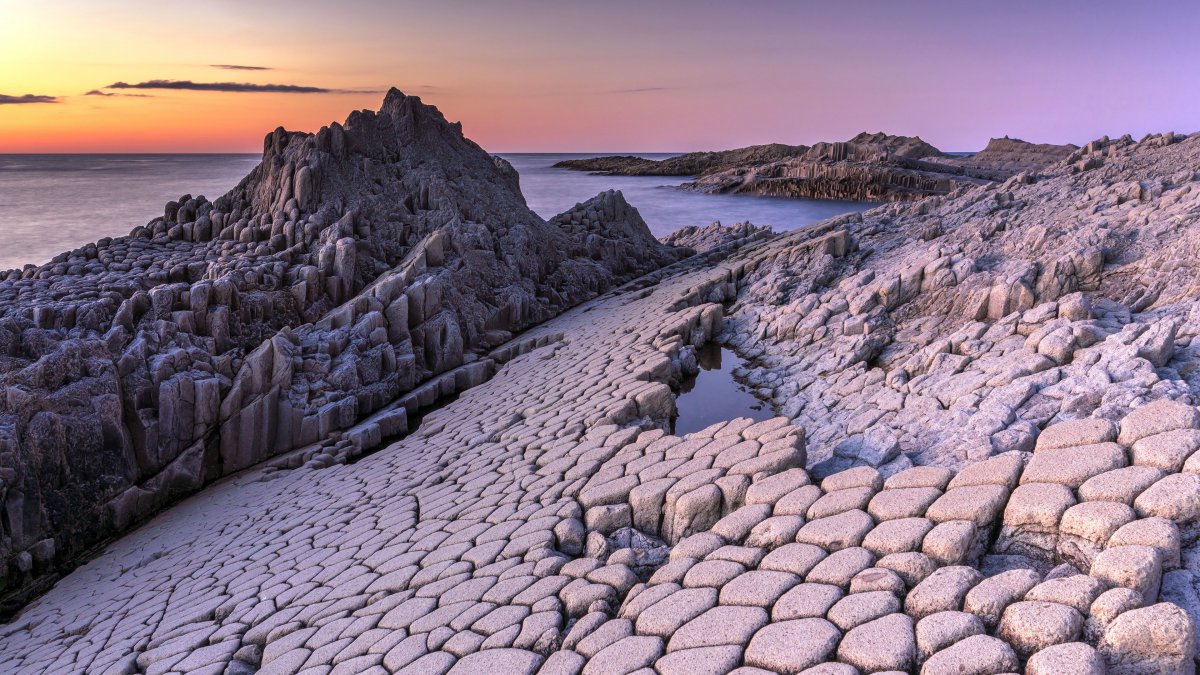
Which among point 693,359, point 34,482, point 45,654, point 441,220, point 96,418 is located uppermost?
point 441,220

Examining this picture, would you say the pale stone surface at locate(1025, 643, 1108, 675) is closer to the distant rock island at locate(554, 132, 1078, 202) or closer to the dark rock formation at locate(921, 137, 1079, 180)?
the distant rock island at locate(554, 132, 1078, 202)

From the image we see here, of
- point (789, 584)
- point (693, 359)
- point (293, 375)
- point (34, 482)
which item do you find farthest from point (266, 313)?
point (789, 584)

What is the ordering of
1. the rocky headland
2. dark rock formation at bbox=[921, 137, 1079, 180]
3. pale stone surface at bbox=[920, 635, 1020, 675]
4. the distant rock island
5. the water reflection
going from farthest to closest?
dark rock formation at bbox=[921, 137, 1079, 180], the distant rock island, the water reflection, the rocky headland, pale stone surface at bbox=[920, 635, 1020, 675]

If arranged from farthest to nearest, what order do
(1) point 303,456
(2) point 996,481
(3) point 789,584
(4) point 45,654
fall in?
(1) point 303,456 → (4) point 45,654 → (2) point 996,481 → (3) point 789,584

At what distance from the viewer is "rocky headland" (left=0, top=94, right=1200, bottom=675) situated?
9.77ft

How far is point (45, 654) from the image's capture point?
16.9 ft

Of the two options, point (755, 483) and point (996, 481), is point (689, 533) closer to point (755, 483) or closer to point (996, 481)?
point (755, 483)

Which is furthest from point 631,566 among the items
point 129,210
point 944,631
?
point 129,210

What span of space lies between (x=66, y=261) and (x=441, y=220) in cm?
573

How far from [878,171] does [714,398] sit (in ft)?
129

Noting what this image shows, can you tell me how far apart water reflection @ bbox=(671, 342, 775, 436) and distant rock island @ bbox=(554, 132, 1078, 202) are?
33718 mm

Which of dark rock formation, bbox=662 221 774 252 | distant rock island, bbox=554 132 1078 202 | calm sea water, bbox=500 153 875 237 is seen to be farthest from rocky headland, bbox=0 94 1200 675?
distant rock island, bbox=554 132 1078 202

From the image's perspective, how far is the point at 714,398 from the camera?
26.8 ft

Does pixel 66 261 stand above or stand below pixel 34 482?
above
